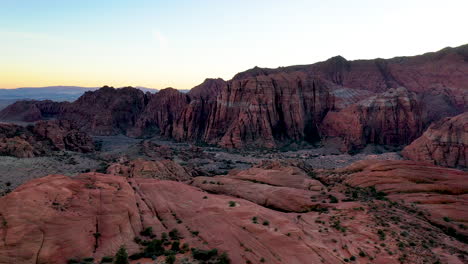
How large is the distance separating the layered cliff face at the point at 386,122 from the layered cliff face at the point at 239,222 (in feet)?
158

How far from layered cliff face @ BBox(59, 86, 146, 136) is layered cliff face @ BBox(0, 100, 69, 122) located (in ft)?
19.0

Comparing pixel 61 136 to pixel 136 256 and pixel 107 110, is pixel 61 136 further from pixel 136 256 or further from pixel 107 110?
pixel 136 256

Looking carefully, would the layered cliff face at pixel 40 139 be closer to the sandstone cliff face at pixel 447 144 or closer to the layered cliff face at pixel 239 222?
the layered cliff face at pixel 239 222

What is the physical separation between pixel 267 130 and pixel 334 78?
71.4 m

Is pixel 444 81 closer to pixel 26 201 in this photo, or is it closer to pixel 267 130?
pixel 267 130

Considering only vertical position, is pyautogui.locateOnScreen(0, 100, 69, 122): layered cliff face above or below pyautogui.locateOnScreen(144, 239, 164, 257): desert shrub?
above

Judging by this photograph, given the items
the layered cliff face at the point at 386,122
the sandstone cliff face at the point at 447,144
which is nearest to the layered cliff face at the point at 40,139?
the layered cliff face at the point at 386,122

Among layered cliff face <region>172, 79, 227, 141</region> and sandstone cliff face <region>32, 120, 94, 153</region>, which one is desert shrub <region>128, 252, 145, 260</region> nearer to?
sandstone cliff face <region>32, 120, 94, 153</region>

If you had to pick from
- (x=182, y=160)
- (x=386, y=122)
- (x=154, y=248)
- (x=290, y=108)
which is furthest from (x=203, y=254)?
(x=386, y=122)

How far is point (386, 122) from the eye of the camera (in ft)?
244

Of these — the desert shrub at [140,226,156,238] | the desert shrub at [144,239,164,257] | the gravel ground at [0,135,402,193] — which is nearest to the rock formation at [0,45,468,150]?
the gravel ground at [0,135,402,193]

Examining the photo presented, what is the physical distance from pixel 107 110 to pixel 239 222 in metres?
106

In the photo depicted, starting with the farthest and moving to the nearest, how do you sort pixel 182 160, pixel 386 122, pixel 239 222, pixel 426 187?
1. pixel 386 122
2. pixel 182 160
3. pixel 426 187
4. pixel 239 222

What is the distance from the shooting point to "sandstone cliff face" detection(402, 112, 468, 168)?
161 ft
